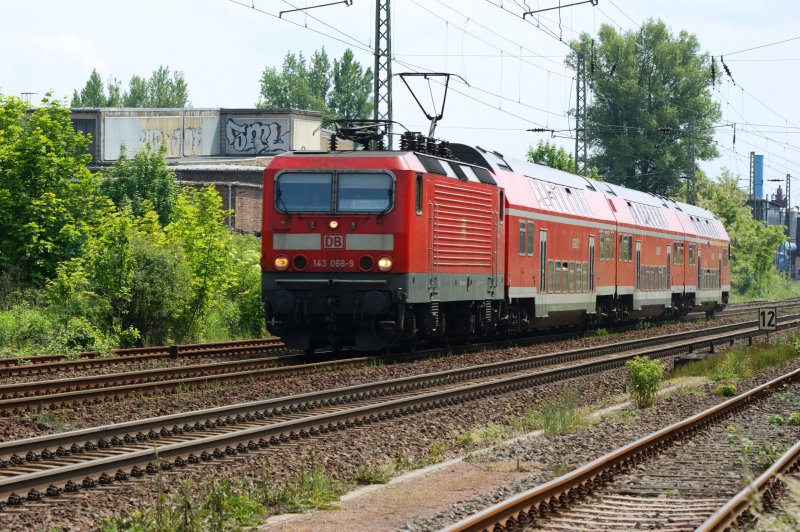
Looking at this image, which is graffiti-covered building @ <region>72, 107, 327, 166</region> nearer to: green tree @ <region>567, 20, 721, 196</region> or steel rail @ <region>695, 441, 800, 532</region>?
green tree @ <region>567, 20, 721, 196</region>

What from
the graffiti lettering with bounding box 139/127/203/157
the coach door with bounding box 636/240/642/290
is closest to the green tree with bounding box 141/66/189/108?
the graffiti lettering with bounding box 139/127/203/157

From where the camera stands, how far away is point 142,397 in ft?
46.0

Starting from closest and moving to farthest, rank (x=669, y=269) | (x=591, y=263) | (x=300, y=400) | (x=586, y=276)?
(x=300, y=400)
(x=586, y=276)
(x=591, y=263)
(x=669, y=269)

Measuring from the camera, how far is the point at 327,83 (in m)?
106

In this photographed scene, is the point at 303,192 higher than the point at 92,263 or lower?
higher

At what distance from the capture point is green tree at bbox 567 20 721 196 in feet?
238

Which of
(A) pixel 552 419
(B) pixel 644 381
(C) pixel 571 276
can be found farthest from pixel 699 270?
(A) pixel 552 419

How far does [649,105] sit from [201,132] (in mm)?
28639

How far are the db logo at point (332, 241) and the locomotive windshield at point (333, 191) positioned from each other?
1.41 feet

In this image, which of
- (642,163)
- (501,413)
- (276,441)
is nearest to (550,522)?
(276,441)

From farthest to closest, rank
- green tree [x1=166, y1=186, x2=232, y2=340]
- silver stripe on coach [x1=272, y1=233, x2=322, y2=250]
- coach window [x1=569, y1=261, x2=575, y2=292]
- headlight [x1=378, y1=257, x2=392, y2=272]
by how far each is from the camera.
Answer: coach window [x1=569, y1=261, x2=575, y2=292]
green tree [x1=166, y1=186, x2=232, y2=340]
silver stripe on coach [x1=272, y1=233, x2=322, y2=250]
headlight [x1=378, y1=257, x2=392, y2=272]

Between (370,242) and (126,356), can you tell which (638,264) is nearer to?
(370,242)

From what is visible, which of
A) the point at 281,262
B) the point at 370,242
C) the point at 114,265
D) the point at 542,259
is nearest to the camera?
the point at 370,242

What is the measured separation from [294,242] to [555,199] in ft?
29.4
